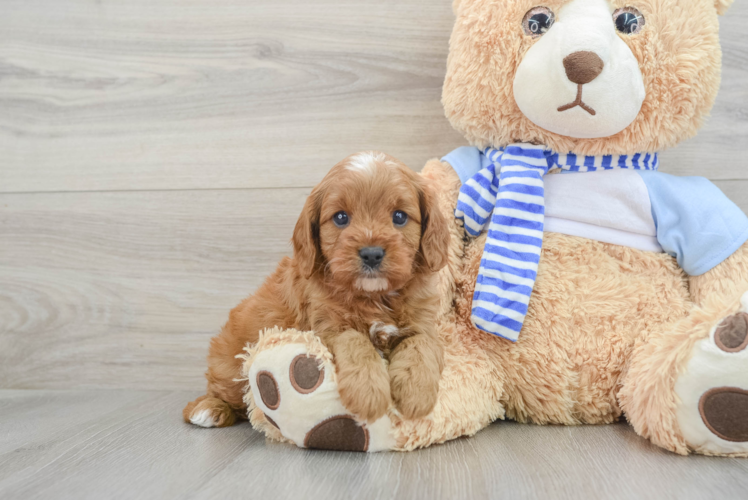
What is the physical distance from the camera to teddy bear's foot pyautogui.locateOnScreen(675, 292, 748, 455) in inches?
42.1

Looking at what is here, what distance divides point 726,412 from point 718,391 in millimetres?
46

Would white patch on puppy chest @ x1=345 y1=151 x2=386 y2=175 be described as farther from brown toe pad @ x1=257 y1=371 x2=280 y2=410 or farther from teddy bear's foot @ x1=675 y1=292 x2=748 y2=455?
teddy bear's foot @ x1=675 y1=292 x2=748 y2=455

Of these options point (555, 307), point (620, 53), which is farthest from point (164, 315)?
point (620, 53)

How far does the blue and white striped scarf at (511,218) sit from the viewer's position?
1.36 m

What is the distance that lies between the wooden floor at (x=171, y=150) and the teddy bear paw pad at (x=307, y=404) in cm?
68

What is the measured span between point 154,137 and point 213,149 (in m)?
0.22

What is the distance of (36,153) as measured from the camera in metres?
1.99

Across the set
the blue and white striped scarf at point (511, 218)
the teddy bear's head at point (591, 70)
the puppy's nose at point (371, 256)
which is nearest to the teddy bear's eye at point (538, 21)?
the teddy bear's head at point (591, 70)

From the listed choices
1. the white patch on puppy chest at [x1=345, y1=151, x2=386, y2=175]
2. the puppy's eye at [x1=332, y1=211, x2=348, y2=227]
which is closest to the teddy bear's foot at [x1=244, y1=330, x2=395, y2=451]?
the puppy's eye at [x1=332, y1=211, x2=348, y2=227]

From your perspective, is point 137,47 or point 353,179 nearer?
point 353,179

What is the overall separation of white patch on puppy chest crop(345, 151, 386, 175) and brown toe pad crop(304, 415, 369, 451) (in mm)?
533

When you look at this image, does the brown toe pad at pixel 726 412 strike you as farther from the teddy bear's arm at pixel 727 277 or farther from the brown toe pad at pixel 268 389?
the brown toe pad at pixel 268 389

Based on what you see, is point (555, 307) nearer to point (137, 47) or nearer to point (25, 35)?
point (137, 47)

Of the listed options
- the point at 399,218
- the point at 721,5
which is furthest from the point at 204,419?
the point at 721,5
